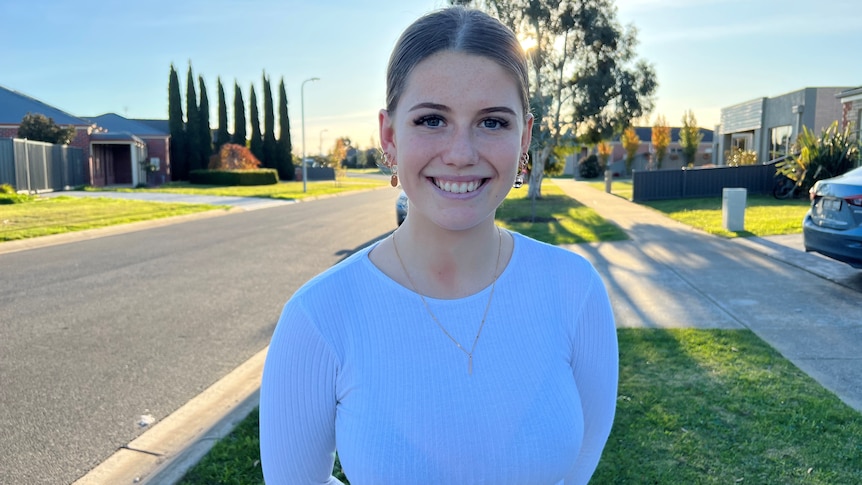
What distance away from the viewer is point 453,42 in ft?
4.90

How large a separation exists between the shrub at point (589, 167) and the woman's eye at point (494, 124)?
2146 inches

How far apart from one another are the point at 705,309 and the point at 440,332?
18.7 ft

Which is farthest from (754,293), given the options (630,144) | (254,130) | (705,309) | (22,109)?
(254,130)

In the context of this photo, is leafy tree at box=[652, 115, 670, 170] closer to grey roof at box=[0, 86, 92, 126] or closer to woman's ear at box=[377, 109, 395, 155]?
grey roof at box=[0, 86, 92, 126]

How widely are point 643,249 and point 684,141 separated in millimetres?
38113

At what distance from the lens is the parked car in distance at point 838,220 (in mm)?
6918

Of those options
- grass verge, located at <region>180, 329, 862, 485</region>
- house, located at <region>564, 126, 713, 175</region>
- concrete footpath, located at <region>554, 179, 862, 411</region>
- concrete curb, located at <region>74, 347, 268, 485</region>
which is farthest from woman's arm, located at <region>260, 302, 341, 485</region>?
house, located at <region>564, 126, 713, 175</region>

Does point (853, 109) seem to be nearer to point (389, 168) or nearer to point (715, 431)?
point (715, 431)

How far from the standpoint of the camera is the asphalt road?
3965 millimetres

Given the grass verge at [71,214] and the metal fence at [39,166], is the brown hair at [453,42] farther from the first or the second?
the metal fence at [39,166]

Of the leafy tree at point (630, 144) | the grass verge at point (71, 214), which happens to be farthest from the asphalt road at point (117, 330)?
the leafy tree at point (630, 144)

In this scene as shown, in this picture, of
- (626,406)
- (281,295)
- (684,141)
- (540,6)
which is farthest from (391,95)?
(684,141)

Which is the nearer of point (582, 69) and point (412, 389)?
point (412, 389)

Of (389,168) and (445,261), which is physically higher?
(389,168)
